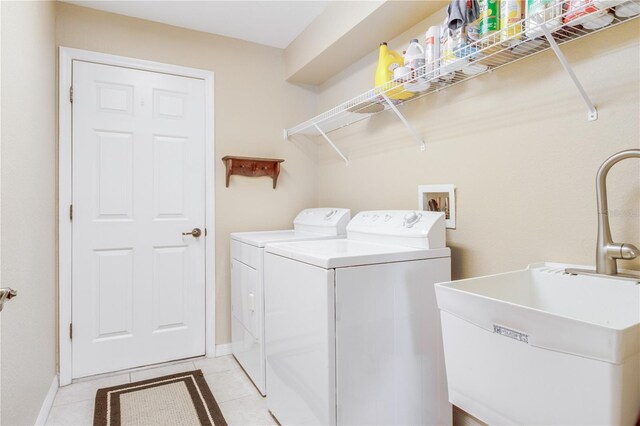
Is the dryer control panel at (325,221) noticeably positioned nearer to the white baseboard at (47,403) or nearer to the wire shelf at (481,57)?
the wire shelf at (481,57)

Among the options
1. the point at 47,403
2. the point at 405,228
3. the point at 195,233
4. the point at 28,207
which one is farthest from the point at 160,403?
the point at 405,228

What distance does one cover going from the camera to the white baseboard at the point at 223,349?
8.80 feet

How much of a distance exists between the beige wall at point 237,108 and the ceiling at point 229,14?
77mm

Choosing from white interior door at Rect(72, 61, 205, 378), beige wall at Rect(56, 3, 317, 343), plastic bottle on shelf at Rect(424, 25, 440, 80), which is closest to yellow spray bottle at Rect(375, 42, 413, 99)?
plastic bottle on shelf at Rect(424, 25, 440, 80)

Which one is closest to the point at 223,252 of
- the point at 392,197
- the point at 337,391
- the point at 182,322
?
the point at 182,322

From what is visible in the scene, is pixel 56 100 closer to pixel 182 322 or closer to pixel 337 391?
pixel 182 322

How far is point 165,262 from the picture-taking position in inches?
99.9

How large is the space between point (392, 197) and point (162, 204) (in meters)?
1.59

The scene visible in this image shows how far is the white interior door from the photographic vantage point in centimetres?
232

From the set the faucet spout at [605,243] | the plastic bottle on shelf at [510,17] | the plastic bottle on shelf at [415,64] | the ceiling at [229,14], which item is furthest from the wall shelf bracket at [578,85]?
the ceiling at [229,14]

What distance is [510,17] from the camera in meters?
1.30

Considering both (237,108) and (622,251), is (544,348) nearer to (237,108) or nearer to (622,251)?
(622,251)

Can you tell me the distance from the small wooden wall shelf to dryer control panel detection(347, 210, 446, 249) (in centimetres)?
107

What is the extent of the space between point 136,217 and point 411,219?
1840mm
